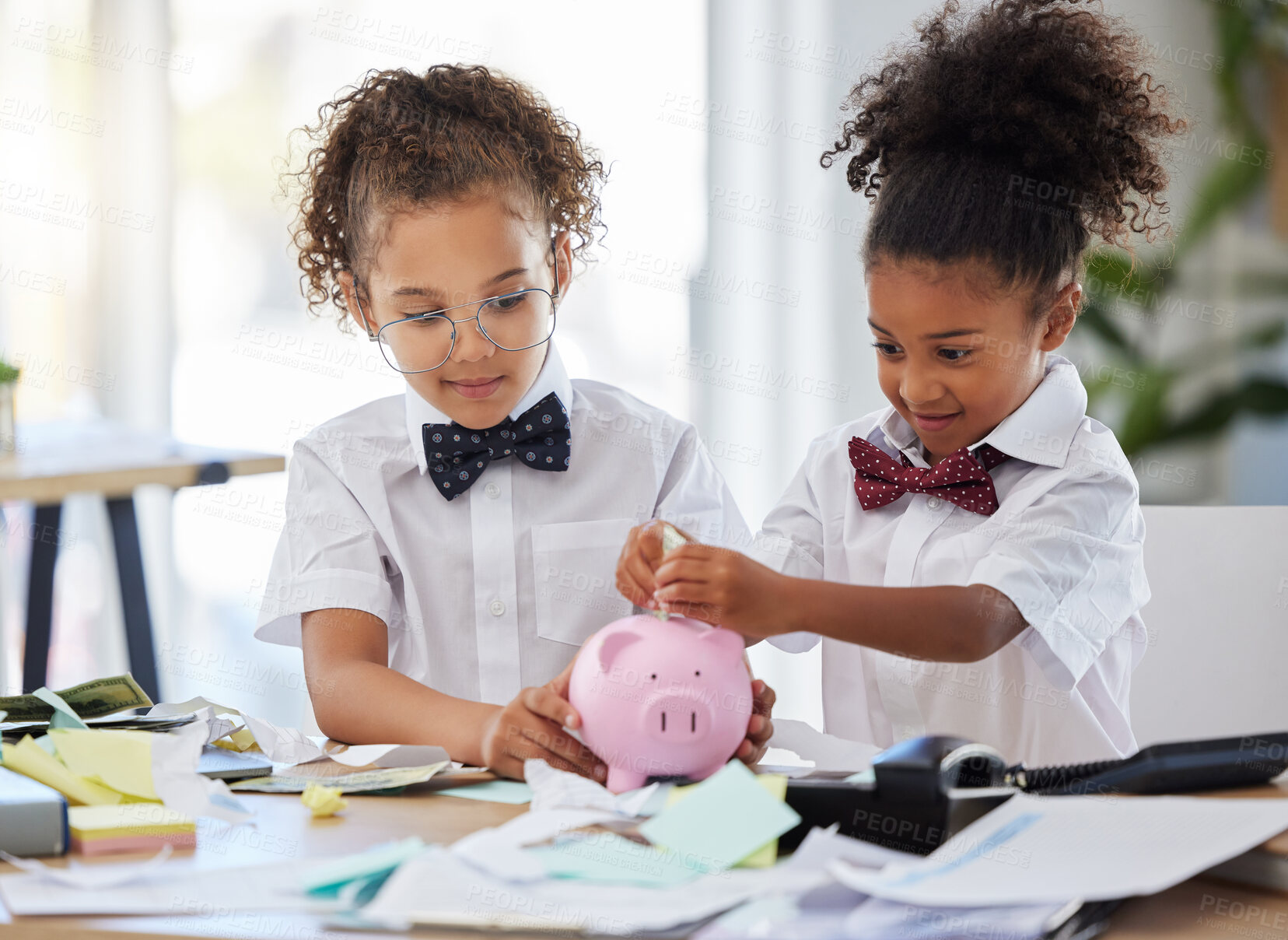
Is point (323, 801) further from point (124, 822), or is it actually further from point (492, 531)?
point (492, 531)

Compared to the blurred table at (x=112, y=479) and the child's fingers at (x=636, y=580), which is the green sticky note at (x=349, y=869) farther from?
the blurred table at (x=112, y=479)

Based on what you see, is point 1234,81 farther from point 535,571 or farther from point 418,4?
point 535,571

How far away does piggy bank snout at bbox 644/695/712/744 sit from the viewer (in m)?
0.79

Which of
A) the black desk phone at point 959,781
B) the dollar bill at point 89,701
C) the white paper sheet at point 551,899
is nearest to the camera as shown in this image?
the white paper sheet at point 551,899

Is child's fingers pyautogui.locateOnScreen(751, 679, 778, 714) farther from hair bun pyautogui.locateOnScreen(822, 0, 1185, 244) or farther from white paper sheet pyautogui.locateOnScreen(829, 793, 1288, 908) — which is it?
hair bun pyautogui.locateOnScreen(822, 0, 1185, 244)

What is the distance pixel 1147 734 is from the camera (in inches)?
49.7

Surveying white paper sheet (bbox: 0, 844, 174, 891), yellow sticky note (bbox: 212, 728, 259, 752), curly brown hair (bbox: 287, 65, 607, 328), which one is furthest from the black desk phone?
curly brown hair (bbox: 287, 65, 607, 328)

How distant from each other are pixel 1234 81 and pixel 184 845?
268cm

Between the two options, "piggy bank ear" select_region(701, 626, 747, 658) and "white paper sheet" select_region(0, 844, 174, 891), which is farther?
"piggy bank ear" select_region(701, 626, 747, 658)

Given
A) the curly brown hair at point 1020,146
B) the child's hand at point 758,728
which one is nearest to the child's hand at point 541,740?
the child's hand at point 758,728

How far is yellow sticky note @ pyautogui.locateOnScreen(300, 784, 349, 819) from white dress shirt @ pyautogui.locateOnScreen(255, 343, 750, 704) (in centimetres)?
50

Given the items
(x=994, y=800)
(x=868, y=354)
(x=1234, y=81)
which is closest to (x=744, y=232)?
(x=868, y=354)

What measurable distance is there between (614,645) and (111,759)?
34 centimetres

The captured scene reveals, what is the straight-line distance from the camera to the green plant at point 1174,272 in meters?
2.53
